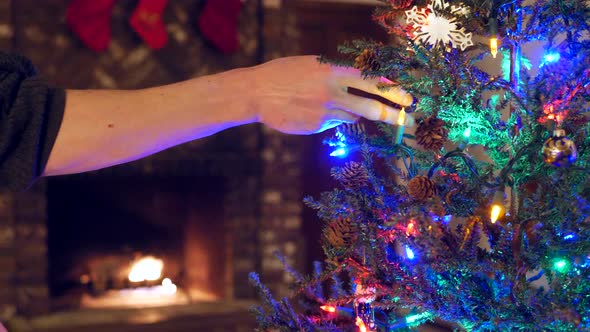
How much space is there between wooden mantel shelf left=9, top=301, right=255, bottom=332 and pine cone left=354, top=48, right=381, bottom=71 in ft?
6.93

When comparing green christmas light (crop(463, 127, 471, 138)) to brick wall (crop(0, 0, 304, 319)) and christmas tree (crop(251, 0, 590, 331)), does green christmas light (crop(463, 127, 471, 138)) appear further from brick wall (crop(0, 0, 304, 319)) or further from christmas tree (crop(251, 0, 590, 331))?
brick wall (crop(0, 0, 304, 319))

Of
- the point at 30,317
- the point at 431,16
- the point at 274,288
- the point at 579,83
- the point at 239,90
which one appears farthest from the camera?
the point at 274,288

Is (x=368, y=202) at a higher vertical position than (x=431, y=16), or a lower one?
lower

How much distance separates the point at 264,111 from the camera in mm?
880

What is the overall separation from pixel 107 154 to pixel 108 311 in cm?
247

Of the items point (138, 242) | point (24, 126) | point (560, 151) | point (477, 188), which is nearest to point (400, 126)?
point (477, 188)

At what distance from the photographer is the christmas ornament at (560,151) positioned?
73cm

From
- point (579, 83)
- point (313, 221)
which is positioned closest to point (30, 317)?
point (313, 221)

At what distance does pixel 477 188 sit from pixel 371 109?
18 cm

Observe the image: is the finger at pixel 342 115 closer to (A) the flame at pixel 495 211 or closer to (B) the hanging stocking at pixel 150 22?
(A) the flame at pixel 495 211

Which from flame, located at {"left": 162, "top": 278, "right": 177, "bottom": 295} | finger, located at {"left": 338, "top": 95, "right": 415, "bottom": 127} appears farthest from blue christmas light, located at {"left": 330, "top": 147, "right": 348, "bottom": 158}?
flame, located at {"left": 162, "top": 278, "right": 177, "bottom": 295}

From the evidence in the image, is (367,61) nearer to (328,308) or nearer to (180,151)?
(328,308)

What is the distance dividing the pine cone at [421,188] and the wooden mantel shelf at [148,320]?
2.11 m

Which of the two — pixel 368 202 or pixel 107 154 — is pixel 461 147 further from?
pixel 107 154
